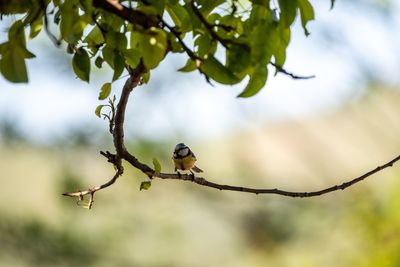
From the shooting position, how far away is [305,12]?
1.91 ft

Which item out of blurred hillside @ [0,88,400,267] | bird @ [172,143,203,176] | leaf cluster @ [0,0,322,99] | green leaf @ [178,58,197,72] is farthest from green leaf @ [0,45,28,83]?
blurred hillside @ [0,88,400,267]

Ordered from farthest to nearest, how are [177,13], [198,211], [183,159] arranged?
[198,211], [183,159], [177,13]

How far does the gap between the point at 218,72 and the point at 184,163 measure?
12.6 inches

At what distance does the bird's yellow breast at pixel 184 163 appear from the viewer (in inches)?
33.0

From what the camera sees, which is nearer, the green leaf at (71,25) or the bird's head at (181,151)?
the green leaf at (71,25)

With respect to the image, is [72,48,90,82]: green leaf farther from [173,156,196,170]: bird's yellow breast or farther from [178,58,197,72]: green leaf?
[173,156,196,170]: bird's yellow breast

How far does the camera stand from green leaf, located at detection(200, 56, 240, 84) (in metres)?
0.53

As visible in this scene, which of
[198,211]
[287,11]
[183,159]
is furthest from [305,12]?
[198,211]

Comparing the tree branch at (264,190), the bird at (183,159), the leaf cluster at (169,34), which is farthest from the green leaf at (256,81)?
the bird at (183,159)

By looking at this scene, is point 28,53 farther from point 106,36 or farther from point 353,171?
point 353,171

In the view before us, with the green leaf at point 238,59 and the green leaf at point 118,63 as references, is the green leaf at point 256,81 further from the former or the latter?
the green leaf at point 118,63

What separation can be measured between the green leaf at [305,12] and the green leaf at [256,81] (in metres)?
0.08

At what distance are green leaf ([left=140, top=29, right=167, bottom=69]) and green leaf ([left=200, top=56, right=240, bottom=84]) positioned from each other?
1.4 inches

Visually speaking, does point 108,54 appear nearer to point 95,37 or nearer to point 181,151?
point 95,37
